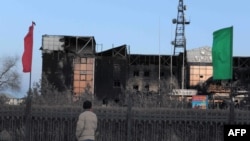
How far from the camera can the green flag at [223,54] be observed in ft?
Result: 39.9

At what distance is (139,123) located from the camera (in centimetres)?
1229

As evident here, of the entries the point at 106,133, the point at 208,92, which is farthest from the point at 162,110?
the point at 208,92

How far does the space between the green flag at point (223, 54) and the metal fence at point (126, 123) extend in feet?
3.69

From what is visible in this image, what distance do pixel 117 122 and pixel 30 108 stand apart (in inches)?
105

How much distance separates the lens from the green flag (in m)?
12.2

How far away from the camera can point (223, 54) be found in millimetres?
12297

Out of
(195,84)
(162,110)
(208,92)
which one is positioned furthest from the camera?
(195,84)

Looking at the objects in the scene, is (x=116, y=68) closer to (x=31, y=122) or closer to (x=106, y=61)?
(x=106, y=61)

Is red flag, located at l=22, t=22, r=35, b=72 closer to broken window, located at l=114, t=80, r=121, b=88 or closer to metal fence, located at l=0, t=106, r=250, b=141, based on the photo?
metal fence, located at l=0, t=106, r=250, b=141

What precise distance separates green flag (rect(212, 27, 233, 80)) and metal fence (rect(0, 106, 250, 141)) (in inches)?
44.3

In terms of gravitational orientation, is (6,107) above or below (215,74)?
below
